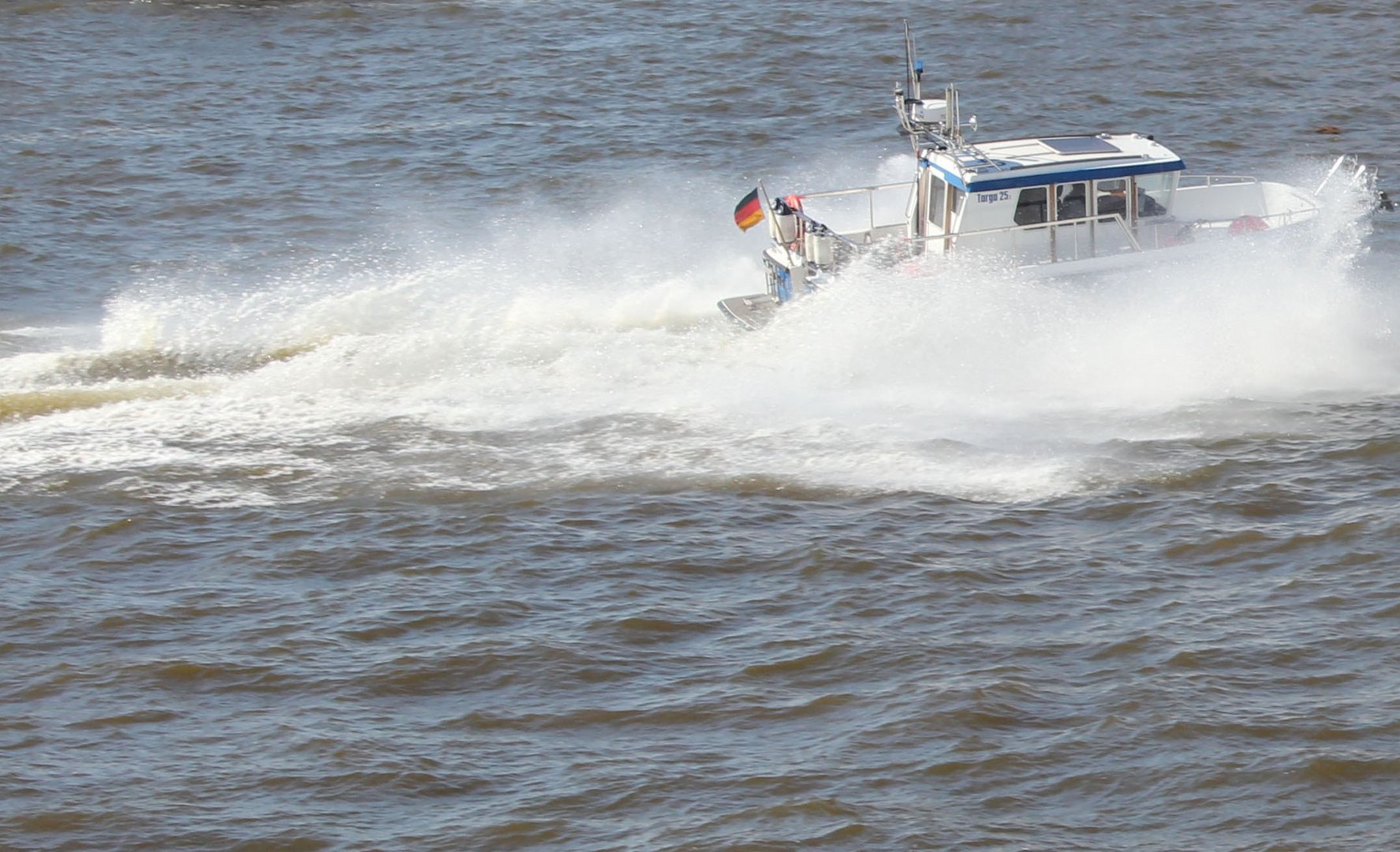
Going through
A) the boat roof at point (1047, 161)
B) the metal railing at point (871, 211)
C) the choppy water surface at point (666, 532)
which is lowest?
the choppy water surface at point (666, 532)

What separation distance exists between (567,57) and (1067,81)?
10003 millimetres

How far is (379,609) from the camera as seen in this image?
1445 cm

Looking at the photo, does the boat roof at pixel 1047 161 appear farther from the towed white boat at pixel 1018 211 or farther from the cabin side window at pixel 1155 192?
the cabin side window at pixel 1155 192

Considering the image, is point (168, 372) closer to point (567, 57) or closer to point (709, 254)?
point (709, 254)

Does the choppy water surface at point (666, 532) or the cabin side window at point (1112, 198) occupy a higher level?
the cabin side window at point (1112, 198)

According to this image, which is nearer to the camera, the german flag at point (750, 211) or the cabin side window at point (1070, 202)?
the cabin side window at point (1070, 202)

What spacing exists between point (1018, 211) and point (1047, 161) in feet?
2.10

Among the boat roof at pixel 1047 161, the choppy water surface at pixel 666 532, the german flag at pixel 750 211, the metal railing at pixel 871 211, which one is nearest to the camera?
the choppy water surface at pixel 666 532

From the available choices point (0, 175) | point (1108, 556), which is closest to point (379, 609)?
point (1108, 556)

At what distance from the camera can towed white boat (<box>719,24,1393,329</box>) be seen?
19719 millimetres

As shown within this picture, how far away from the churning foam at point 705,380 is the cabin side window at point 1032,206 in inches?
31.0

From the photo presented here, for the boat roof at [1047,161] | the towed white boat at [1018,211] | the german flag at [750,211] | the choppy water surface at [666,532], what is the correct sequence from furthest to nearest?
1. the german flag at [750,211]
2. the towed white boat at [1018,211]
3. the boat roof at [1047,161]
4. the choppy water surface at [666,532]

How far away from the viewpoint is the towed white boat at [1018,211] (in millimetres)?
19719

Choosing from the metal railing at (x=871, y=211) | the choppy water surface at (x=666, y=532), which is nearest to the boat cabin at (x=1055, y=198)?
the choppy water surface at (x=666, y=532)
